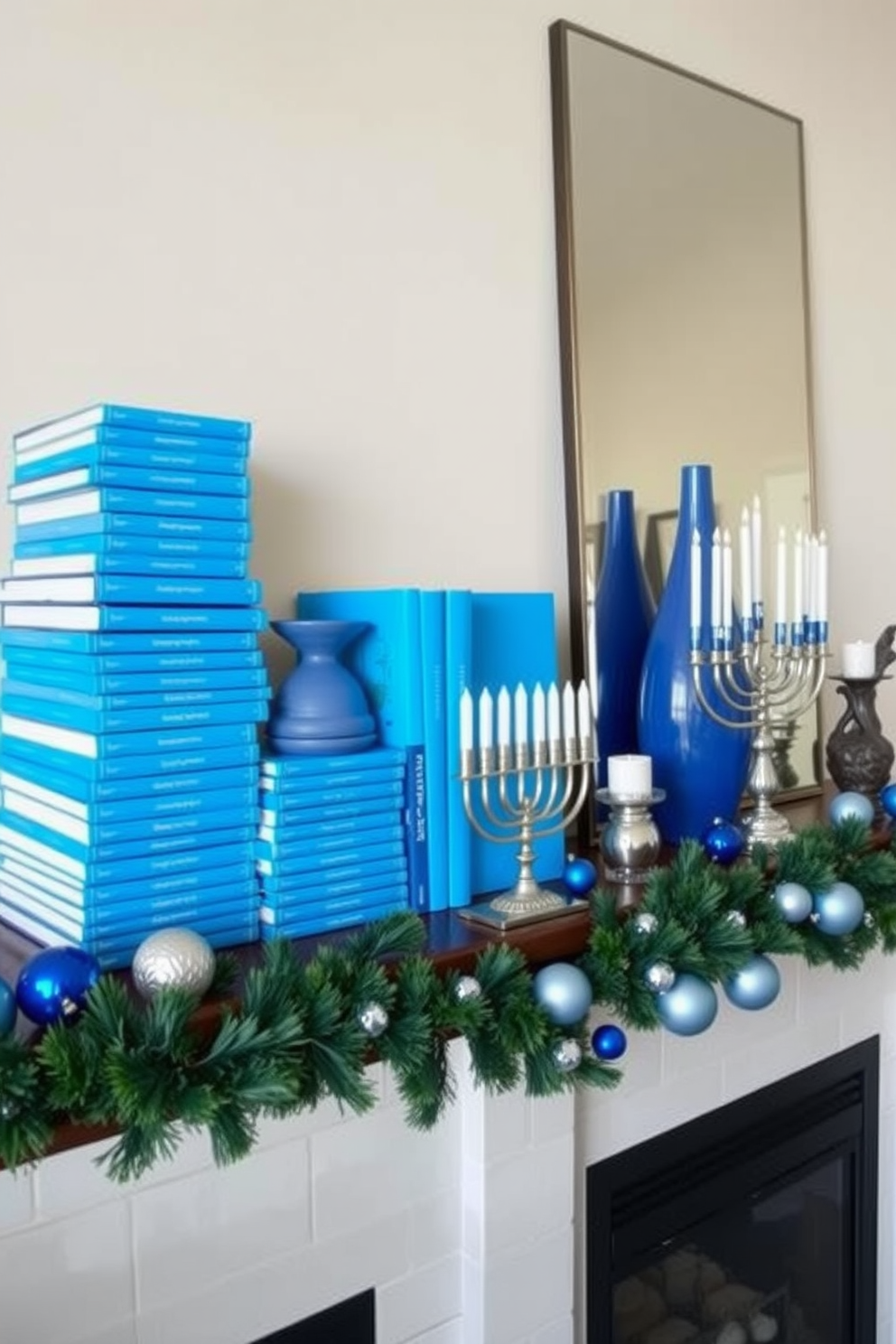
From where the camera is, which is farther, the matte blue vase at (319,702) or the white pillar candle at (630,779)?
the white pillar candle at (630,779)

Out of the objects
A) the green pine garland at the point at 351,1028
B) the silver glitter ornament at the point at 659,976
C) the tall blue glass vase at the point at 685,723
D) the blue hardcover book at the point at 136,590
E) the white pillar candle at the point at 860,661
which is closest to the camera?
the green pine garland at the point at 351,1028

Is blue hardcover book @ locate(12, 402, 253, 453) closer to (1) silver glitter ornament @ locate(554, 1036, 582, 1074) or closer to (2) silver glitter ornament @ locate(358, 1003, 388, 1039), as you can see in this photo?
(2) silver glitter ornament @ locate(358, 1003, 388, 1039)

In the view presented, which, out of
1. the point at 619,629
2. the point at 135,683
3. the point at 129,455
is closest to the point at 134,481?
the point at 129,455

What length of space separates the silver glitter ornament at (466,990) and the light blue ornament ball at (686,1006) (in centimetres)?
19

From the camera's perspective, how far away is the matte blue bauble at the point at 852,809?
110cm

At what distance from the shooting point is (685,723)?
1.10m

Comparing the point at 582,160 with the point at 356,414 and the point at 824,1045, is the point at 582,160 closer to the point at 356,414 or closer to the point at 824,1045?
the point at 356,414

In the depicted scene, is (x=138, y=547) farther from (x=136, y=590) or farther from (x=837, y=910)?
(x=837, y=910)

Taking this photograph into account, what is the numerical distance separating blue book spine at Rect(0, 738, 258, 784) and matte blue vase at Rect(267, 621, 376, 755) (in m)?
0.06

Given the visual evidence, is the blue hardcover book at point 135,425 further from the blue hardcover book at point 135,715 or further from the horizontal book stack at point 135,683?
the blue hardcover book at point 135,715

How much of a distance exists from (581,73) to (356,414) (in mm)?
520

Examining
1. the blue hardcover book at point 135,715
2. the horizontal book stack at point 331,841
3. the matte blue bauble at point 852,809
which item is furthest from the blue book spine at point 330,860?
the matte blue bauble at point 852,809

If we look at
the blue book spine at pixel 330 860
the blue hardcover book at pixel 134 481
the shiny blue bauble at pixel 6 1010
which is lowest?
the shiny blue bauble at pixel 6 1010

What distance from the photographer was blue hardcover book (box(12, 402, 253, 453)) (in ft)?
2.47
